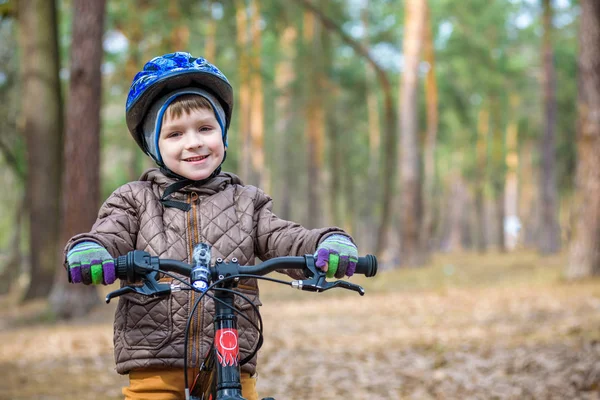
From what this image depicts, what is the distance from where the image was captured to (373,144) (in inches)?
1447

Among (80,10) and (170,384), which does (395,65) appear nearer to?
(80,10)

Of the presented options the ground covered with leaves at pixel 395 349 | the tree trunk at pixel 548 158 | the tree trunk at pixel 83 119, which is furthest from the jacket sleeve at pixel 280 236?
the tree trunk at pixel 548 158

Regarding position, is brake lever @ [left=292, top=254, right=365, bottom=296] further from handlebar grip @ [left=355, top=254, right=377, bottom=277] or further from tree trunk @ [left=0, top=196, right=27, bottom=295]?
tree trunk @ [left=0, top=196, right=27, bottom=295]

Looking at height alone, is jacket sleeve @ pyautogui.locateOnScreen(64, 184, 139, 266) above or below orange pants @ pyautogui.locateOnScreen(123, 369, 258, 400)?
above

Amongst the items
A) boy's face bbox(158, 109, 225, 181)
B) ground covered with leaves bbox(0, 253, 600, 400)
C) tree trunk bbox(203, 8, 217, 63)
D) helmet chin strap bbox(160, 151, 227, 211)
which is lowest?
ground covered with leaves bbox(0, 253, 600, 400)

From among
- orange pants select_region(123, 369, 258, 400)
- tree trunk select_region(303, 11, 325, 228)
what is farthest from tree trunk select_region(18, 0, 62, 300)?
tree trunk select_region(303, 11, 325, 228)

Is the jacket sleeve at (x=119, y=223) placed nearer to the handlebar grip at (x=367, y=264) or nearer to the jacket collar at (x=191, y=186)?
the jacket collar at (x=191, y=186)

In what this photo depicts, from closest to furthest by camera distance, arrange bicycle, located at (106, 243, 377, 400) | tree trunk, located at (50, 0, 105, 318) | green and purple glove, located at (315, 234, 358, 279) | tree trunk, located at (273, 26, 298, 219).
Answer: bicycle, located at (106, 243, 377, 400)
green and purple glove, located at (315, 234, 358, 279)
tree trunk, located at (50, 0, 105, 318)
tree trunk, located at (273, 26, 298, 219)

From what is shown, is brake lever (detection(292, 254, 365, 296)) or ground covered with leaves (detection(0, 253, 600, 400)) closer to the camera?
brake lever (detection(292, 254, 365, 296))

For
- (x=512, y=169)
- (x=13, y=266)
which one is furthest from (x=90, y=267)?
(x=512, y=169)

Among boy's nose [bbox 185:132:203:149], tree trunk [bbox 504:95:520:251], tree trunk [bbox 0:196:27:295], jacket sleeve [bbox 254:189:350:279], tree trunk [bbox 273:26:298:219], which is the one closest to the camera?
jacket sleeve [bbox 254:189:350:279]

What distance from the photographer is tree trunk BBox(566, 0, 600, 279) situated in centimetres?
1166

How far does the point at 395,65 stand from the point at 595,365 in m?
28.4

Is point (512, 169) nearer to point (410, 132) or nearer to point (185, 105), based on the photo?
point (410, 132)
